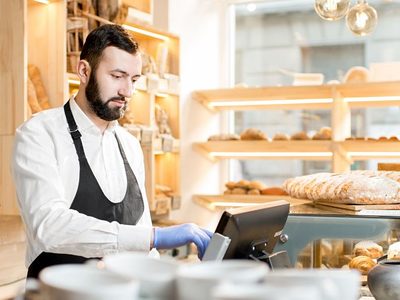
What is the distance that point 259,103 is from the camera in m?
5.32

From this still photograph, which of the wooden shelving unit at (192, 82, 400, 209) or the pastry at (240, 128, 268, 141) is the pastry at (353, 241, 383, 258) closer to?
the wooden shelving unit at (192, 82, 400, 209)

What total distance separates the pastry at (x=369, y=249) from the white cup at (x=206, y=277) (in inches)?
63.0

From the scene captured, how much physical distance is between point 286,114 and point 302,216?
301cm

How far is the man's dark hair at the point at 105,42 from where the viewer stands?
8.59 feet

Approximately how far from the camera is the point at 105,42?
2617 millimetres

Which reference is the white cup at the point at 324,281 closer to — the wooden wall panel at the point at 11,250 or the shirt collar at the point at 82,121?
the shirt collar at the point at 82,121

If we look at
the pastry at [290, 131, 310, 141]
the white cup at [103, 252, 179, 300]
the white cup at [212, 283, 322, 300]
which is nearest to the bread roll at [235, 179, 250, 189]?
the pastry at [290, 131, 310, 141]

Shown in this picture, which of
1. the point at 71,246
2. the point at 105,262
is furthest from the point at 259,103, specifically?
the point at 105,262

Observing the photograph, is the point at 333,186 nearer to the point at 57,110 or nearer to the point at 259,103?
the point at 57,110

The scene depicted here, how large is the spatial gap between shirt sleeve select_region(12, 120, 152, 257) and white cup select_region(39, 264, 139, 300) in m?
1.03

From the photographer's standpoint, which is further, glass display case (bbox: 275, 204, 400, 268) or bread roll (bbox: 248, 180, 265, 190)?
bread roll (bbox: 248, 180, 265, 190)

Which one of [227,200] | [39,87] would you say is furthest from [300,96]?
[39,87]

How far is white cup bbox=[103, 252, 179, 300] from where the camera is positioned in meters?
1.06

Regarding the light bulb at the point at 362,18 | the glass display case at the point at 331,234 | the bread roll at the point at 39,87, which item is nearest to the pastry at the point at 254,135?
the light bulb at the point at 362,18
